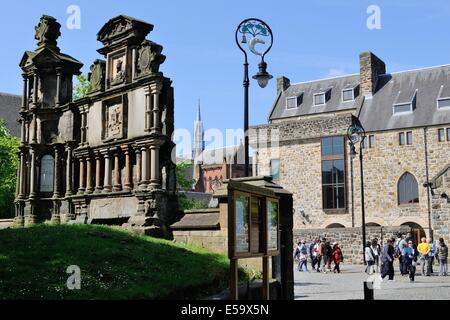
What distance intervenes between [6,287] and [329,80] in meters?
43.9

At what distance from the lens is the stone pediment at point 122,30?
68.5 feet

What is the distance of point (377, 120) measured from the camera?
43094mm

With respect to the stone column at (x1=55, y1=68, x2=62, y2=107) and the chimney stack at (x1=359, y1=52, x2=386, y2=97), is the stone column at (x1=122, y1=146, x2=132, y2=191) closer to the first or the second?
the stone column at (x1=55, y1=68, x2=62, y2=107)

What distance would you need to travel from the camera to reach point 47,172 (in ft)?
81.7

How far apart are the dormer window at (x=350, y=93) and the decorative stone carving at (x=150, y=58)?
2986 centimetres

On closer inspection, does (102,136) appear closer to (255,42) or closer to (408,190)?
(255,42)

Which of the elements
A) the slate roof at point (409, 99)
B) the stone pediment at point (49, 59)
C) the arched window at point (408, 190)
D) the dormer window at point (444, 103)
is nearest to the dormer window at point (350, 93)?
the slate roof at point (409, 99)

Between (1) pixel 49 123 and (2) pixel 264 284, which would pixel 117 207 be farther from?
(2) pixel 264 284

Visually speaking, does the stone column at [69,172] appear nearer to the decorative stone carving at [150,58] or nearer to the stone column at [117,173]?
the stone column at [117,173]

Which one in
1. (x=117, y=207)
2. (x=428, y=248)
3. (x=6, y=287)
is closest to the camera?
→ (x=6, y=287)

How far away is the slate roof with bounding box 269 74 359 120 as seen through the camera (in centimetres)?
4792

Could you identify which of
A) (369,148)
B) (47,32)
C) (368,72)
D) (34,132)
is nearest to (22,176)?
(34,132)

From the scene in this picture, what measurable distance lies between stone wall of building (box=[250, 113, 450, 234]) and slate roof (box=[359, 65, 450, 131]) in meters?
0.82
